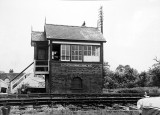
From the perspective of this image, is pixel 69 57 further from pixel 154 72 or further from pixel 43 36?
pixel 154 72

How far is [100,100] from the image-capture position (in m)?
16.8

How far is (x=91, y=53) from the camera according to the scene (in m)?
24.7

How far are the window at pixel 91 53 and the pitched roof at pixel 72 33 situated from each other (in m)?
0.94

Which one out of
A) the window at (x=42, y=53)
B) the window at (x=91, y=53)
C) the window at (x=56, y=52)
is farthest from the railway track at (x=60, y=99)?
the window at (x=42, y=53)

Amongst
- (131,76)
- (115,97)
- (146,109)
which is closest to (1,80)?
(131,76)

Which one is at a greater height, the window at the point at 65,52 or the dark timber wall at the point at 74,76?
the window at the point at 65,52

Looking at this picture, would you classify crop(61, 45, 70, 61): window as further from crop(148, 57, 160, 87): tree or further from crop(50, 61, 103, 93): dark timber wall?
crop(148, 57, 160, 87): tree

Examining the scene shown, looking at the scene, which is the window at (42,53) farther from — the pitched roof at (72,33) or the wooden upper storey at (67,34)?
the pitched roof at (72,33)

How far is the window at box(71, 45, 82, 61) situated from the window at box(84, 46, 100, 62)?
1.81 feet

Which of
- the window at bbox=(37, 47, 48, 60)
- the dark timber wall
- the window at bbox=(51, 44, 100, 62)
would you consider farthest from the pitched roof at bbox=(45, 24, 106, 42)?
the dark timber wall

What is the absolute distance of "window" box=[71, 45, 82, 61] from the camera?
2431 cm

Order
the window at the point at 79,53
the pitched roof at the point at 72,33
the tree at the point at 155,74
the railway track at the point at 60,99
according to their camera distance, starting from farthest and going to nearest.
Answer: the tree at the point at 155,74 < the pitched roof at the point at 72,33 < the window at the point at 79,53 < the railway track at the point at 60,99

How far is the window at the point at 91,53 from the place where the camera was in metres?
Result: 24.5

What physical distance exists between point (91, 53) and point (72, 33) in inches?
118
